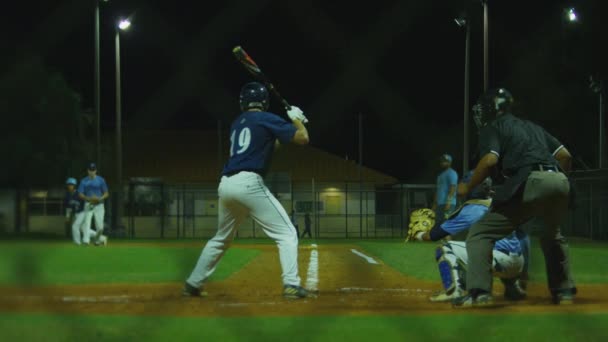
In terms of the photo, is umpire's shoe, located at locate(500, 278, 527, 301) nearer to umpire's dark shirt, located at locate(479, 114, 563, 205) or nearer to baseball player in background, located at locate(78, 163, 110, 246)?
umpire's dark shirt, located at locate(479, 114, 563, 205)

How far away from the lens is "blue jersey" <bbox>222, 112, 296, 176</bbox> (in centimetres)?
557

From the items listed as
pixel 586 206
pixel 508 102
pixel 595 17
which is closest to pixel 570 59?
pixel 595 17

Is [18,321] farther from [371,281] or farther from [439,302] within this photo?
[371,281]

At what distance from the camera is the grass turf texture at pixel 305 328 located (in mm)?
3594

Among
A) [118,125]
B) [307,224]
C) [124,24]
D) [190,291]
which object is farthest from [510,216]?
[307,224]

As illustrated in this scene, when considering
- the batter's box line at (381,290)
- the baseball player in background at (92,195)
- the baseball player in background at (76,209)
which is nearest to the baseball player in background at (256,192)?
the batter's box line at (381,290)

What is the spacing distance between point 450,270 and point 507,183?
839mm

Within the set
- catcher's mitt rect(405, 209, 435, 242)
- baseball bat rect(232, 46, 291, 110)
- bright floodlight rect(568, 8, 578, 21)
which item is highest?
bright floodlight rect(568, 8, 578, 21)

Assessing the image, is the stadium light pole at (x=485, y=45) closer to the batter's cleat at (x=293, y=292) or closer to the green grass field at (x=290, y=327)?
the batter's cleat at (x=293, y=292)

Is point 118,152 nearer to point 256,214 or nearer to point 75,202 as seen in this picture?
point 75,202

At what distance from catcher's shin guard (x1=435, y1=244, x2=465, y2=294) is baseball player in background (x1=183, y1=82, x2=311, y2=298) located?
1018 millimetres

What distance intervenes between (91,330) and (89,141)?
24.8 meters

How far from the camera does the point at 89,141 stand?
2752 cm

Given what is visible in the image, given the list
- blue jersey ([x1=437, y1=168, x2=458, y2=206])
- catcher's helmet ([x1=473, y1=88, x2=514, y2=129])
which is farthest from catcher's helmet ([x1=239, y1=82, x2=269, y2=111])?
blue jersey ([x1=437, y1=168, x2=458, y2=206])
